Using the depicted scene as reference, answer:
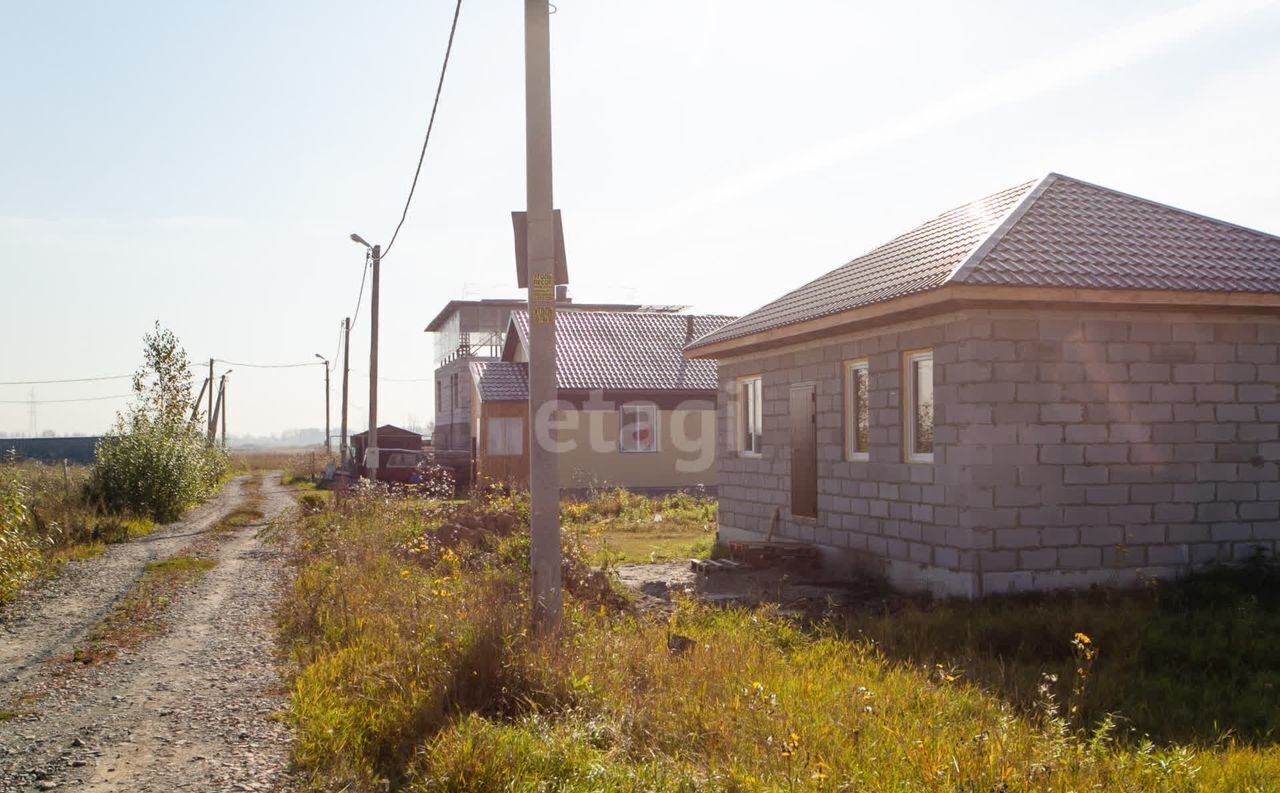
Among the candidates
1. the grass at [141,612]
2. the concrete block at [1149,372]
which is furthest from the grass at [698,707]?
the concrete block at [1149,372]

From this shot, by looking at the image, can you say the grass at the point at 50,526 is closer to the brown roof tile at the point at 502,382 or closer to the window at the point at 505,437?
the brown roof tile at the point at 502,382

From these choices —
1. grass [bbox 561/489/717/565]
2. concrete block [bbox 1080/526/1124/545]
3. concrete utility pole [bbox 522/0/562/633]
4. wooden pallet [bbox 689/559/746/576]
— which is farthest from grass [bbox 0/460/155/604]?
concrete block [bbox 1080/526/1124/545]

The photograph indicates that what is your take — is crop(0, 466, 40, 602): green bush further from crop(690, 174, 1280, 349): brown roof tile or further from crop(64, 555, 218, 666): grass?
crop(690, 174, 1280, 349): brown roof tile

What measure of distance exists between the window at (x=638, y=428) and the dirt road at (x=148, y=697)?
1620 centimetres

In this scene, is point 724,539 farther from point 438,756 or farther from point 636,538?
point 438,756

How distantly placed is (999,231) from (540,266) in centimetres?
573

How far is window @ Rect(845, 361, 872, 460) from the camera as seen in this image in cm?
1209

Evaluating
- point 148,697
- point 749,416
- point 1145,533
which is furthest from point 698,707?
point 749,416

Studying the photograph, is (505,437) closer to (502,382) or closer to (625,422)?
(502,382)

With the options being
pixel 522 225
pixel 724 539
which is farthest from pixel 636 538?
pixel 522 225

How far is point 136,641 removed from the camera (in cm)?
914

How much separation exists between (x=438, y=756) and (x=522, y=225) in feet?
13.5

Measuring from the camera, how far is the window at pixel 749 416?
14915 millimetres

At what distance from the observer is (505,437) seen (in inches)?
1145
